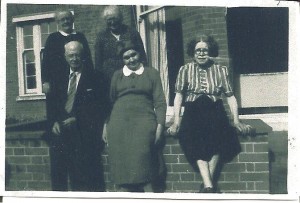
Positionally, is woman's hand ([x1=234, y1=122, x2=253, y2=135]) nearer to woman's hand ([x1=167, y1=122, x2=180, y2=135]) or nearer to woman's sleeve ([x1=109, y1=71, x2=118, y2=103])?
woman's hand ([x1=167, y1=122, x2=180, y2=135])

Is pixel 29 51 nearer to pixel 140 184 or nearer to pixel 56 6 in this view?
pixel 56 6

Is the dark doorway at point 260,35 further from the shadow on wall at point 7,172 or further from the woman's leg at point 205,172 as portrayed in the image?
the shadow on wall at point 7,172

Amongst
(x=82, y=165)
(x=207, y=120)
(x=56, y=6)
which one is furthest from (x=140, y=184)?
(x=56, y=6)

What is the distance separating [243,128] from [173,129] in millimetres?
826

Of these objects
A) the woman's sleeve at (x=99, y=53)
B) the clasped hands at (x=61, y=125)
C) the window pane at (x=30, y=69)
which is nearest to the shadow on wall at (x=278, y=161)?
the woman's sleeve at (x=99, y=53)

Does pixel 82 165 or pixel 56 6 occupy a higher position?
pixel 56 6

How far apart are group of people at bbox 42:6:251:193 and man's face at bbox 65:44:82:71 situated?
0.5 inches

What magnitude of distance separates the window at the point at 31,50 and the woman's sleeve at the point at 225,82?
2150mm

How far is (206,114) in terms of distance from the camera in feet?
14.8

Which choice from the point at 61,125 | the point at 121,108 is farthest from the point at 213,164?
the point at 61,125

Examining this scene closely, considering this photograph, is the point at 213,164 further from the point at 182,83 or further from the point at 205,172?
the point at 182,83

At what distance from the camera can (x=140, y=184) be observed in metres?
4.60

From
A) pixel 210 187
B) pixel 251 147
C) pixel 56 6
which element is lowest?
pixel 210 187
